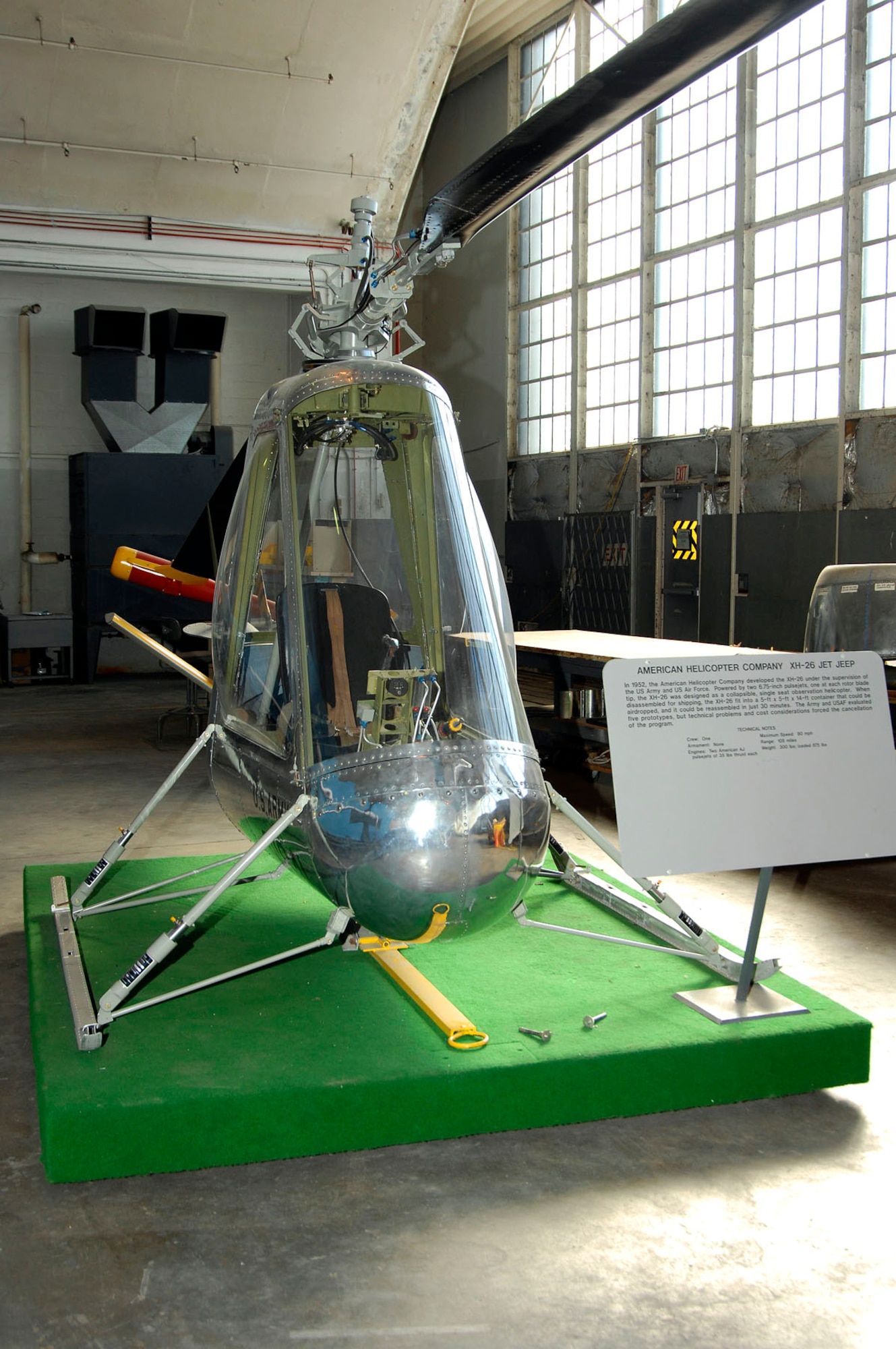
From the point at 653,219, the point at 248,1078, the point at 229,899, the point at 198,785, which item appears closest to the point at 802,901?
the point at 229,899

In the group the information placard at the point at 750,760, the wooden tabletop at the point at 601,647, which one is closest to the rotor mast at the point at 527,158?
the information placard at the point at 750,760

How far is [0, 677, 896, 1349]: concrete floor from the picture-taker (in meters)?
2.28

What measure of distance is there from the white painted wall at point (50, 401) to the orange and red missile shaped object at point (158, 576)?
5.51m

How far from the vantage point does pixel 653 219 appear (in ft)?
46.0

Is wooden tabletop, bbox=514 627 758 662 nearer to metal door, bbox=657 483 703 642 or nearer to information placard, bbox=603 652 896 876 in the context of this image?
information placard, bbox=603 652 896 876

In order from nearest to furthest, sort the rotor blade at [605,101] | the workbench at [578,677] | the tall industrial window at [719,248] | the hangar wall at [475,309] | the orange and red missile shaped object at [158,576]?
1. the rotor blade at [605,101]
2. the orange and red missile shaped object at [158,576]
3. the workbench at [578,677]
4. the tall industrial window at [719,248]
5. the hangar wall at [475,309]

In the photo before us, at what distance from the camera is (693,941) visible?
378 cm

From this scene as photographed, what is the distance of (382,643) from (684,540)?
34.5ft

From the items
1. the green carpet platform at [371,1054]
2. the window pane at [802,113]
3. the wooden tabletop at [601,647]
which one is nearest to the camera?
the green carpet platform at [371,1054]

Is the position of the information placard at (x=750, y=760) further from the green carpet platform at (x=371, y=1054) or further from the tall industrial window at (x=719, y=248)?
the tall industrial window at (x=719, y=248)

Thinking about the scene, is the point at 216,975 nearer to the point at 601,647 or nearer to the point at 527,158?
the point at 527,158

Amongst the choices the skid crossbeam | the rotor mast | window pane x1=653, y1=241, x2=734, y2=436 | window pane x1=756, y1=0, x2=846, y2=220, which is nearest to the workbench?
the skid crossbeam

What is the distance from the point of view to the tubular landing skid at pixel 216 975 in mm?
3121

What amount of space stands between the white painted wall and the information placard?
479 inches
